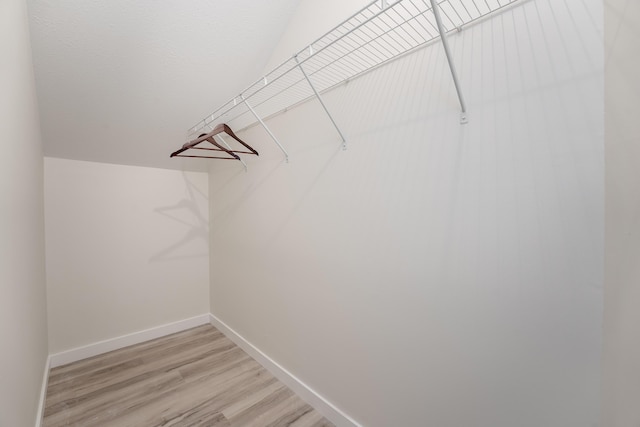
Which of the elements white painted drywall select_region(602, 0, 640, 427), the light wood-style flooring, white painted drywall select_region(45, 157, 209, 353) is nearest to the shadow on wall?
white painted drywall select_region(45, 157, 209, 353)

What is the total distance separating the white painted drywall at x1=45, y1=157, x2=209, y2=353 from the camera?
2.07 metres

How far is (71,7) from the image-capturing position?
1.25 m

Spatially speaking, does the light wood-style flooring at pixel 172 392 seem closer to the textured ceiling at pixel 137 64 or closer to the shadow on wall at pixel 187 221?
the shadow on wall at pixel 187 221

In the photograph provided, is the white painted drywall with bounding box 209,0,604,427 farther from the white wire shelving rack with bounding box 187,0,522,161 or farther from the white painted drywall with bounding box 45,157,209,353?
the white painted drywall with bounding box 45,157,209,353

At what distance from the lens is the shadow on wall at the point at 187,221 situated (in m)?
2.60

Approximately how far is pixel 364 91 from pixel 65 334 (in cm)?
307

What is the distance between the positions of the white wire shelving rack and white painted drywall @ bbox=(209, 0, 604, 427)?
0.23 feet

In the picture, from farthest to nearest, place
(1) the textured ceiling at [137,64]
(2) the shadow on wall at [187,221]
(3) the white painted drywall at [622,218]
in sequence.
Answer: (2) the shadow on wall at [187,221], (1) the textured ceiling at [137,64], (3) the white painted drywall at [622,218]

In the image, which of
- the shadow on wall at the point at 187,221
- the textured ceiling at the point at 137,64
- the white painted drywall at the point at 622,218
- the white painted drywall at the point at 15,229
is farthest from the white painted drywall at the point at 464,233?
the shadow on wall at the point at 187,221

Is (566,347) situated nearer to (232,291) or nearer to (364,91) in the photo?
(364,91)

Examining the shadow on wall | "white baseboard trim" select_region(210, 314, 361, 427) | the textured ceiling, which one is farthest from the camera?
the shadow on wall

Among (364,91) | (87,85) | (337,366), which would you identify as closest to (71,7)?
(87,85)

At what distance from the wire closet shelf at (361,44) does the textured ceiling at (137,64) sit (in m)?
0.26

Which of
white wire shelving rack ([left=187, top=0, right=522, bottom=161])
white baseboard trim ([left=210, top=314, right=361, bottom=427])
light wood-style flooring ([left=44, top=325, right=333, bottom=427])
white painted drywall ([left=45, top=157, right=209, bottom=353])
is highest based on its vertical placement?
white wire shelving rack ([left=187, top=0, right=522, bottom=161])
